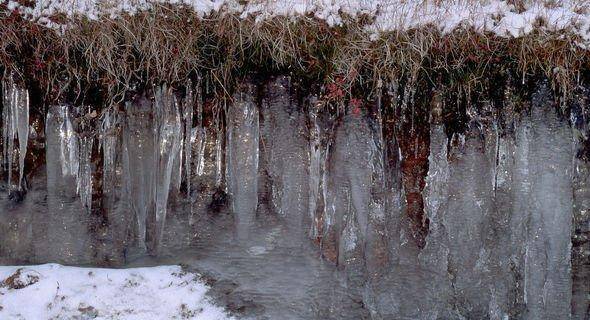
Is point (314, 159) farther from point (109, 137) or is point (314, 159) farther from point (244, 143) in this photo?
point (109, 137)

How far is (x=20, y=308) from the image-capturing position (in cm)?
445

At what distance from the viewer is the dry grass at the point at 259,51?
4.54 m

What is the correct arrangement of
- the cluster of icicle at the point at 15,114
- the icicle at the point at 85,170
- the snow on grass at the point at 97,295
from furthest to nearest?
the icicle at the point at 85,170
the cluster of icicle at the point at 15,114
the snow on grass at the point at 97,295

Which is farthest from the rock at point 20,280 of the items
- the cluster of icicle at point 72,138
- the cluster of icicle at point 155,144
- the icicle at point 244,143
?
the icicle at point 244,143

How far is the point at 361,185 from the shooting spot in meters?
4.71

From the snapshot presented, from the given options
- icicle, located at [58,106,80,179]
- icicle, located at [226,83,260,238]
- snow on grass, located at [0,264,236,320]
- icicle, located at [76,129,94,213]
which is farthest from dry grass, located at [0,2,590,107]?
snow on grass, located at [0,264,236,320]

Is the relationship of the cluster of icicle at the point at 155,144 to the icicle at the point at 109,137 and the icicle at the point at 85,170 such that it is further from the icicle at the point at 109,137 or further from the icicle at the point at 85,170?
the icicle at the point at 85,170

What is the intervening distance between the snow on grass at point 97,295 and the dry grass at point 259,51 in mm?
Result: 1307

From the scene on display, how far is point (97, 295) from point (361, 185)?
79.8 inches

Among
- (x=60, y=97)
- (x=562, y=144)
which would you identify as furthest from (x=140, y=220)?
(x=562, y=144)

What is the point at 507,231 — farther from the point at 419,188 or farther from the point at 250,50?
the point at 250,50

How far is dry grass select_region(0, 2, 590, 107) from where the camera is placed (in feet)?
14.9

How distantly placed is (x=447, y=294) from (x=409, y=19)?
2.03m

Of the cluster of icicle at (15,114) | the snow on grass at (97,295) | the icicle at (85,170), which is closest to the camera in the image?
the snow on grass at (97,295)
